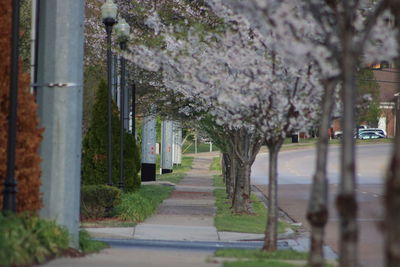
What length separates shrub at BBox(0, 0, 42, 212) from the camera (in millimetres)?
13719

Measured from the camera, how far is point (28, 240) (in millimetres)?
12461

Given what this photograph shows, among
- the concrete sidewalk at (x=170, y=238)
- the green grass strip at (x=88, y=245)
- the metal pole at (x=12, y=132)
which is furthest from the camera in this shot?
the green grass strip at (x=88, y=245)

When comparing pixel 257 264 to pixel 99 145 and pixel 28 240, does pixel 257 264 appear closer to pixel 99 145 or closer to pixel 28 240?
pixel 28 240

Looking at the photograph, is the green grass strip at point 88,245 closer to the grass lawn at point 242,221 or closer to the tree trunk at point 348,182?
the tree trunk at point 348,182

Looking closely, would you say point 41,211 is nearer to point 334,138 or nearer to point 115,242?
point 115,242

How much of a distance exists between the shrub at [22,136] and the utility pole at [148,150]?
112ft

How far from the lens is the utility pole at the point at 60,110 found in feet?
47.0

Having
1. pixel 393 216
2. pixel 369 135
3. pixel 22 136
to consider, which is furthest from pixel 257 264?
pixel 369 135

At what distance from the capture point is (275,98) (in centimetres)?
1634

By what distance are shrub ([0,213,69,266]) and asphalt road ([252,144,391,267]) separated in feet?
14.2

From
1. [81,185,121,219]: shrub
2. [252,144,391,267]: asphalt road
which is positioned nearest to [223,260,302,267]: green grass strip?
[252,144,391,267]: asphalt road

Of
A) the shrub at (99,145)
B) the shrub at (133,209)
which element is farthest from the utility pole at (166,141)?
the shrub at (133,209)

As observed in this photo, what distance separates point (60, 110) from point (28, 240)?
2.58 metres

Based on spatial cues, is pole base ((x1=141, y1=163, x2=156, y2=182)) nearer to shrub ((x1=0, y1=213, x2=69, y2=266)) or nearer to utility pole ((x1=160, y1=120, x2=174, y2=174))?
utility pole ((x1=160, y1=120, x2=174, y2=174))
